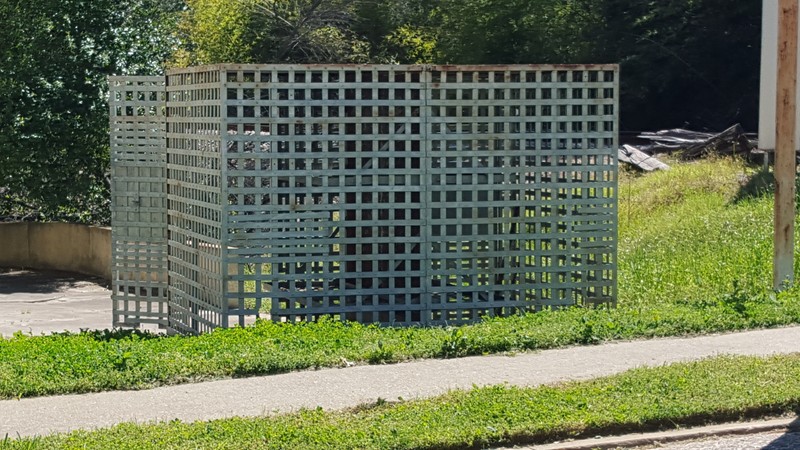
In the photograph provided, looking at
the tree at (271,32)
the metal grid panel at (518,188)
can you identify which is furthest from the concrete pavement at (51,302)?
the tree at (271,32)

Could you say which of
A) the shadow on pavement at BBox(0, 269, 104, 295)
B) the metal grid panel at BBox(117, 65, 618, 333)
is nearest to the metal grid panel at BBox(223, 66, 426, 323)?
the metal grid panel at BBox(117, 65, 618, 333)

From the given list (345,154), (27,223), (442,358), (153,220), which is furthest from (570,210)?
(27,223)

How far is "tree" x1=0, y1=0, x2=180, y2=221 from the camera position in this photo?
24328mm

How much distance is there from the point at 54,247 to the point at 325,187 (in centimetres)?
1482

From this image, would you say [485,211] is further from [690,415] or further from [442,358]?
[690,415]

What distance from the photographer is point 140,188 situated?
14.0m

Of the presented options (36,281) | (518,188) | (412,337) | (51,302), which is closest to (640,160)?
(36,281)

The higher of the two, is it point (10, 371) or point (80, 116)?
point (80, 116)

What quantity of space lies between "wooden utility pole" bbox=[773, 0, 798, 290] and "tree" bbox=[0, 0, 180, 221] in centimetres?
1502

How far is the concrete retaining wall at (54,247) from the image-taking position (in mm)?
24391

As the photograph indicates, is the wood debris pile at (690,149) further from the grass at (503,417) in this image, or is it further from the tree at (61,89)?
the grass at (503,417)

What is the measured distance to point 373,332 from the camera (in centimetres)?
1120

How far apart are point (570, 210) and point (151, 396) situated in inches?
209

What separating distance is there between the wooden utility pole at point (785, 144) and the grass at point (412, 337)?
0.40 metres
